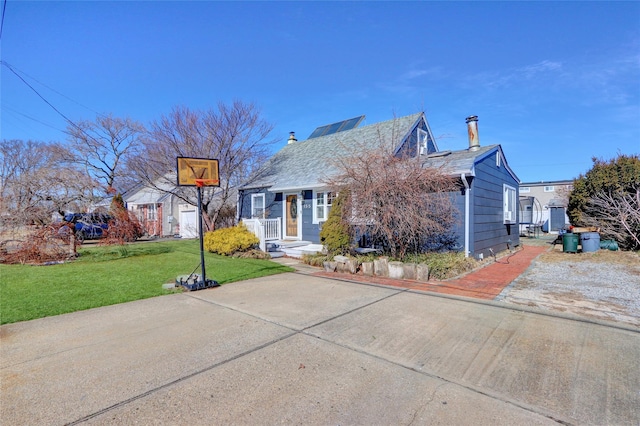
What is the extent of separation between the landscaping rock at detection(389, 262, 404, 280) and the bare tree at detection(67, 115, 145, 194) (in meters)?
22.9

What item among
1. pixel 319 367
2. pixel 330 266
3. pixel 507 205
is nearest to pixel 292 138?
pixel 507 205

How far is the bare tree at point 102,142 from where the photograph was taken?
24.0 metres

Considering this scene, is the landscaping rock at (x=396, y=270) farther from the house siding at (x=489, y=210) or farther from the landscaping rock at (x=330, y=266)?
the house siding at (x=489, y=210)

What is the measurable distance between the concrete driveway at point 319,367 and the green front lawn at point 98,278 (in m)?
0.72

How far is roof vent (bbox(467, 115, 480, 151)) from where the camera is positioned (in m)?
11.8

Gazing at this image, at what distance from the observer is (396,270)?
8.00 meters

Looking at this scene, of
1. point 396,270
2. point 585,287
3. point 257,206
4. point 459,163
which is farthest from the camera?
point 257,206

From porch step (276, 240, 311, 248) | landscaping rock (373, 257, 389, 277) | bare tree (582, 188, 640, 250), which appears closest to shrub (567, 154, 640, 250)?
bare tree (582, 188, 640, 250)

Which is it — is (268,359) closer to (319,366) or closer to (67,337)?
(319,366)

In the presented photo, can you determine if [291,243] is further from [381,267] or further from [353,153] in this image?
[381,267]

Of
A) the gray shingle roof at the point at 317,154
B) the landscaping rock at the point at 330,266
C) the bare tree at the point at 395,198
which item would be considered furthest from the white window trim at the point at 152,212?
the bare tree at the point at 395,198

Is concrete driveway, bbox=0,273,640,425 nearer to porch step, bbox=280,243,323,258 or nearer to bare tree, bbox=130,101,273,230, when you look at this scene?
porch step, bbox=280,243,323,258

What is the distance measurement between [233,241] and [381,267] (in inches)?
233

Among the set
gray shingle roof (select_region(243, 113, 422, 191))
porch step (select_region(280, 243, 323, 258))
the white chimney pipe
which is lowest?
porch step (select_region(280, 243, 323, 258))
